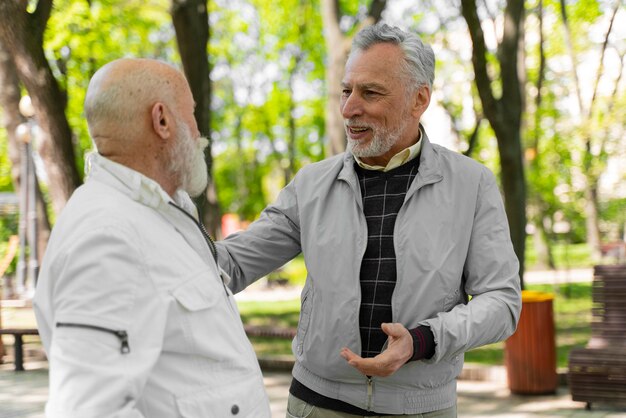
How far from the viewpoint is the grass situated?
37.7ft

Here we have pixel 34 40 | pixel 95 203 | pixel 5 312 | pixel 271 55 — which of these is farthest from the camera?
pixel 271 55

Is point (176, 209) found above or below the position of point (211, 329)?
above

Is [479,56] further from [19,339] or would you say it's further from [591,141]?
[591,141]

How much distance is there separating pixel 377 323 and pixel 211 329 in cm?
86

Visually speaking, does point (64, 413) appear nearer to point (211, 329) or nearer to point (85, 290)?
point (85, 290)

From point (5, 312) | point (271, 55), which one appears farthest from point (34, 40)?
point (271, 55)

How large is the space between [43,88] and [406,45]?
6.78 metres

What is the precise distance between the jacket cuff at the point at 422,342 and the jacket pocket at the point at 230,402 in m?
0.53

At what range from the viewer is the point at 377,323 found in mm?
2881

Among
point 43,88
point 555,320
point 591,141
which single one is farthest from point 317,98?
point 43,88

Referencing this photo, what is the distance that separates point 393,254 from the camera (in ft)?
9.55

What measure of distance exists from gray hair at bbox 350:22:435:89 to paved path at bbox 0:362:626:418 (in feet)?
18.0

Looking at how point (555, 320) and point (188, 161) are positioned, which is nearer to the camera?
point (188, 161)

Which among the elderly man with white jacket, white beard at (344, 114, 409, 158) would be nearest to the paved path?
white beard at (344, 114, 409, 158)
